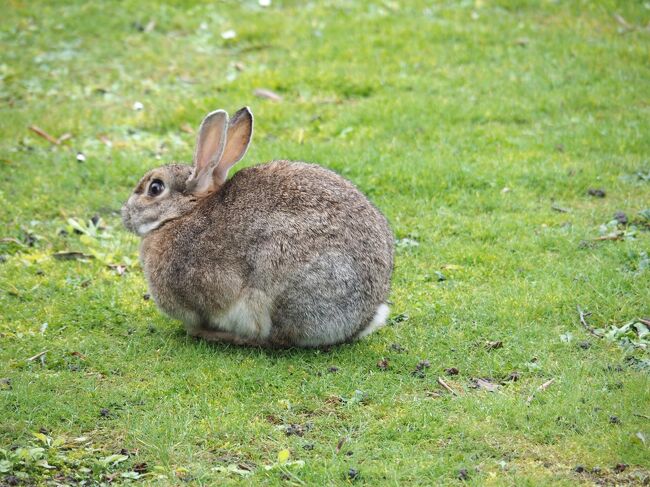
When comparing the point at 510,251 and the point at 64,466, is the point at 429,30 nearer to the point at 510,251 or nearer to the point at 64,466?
the point at 510,251

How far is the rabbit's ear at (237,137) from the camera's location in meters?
7.99

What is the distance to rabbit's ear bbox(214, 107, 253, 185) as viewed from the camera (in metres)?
7.99

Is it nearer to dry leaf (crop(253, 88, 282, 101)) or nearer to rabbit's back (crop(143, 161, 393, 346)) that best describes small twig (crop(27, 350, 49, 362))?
rabbit's back (crop(143, 161, 393, 346))

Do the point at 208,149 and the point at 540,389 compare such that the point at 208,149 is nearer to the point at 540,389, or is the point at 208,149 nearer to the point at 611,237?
the point at 540,389

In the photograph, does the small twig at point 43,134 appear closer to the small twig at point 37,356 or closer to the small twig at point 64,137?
the small twig at point 64,137

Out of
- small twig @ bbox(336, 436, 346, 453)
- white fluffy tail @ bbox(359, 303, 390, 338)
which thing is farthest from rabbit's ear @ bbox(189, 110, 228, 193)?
small twig @ bbox(336, 436, 346, 453)

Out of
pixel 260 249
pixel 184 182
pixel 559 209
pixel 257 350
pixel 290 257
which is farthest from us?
pixel 559 209

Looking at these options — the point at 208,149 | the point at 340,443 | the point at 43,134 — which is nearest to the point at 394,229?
the point at 208,149

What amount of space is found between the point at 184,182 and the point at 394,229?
8.24 feet

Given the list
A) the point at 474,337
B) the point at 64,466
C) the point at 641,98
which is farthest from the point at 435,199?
the point at 64,466

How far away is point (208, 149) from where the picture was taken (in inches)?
310

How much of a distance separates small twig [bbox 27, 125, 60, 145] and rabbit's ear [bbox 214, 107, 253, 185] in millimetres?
4419

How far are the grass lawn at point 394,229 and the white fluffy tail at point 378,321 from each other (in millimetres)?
113

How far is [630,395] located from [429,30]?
361 inches
